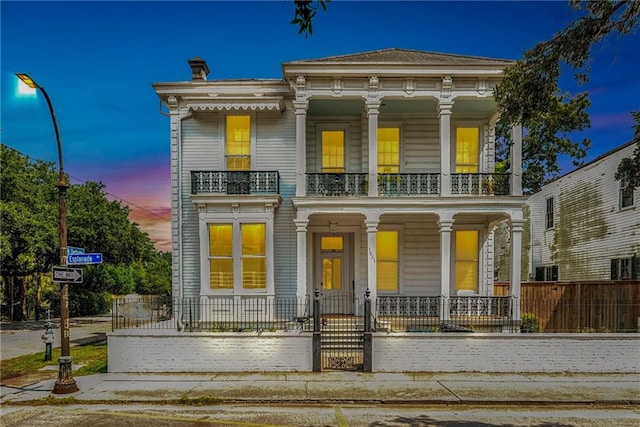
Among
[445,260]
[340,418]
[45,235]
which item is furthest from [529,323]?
[45,235]

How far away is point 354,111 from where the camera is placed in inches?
572

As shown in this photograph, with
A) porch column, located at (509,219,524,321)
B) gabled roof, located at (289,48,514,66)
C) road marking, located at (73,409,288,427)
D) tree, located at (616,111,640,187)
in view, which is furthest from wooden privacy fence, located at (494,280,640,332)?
road marking, located at (73,409,288,427)

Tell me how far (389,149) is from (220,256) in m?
7.03

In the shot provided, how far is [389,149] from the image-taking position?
48.5ft

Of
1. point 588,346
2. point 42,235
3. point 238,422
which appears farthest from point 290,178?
point 42,235

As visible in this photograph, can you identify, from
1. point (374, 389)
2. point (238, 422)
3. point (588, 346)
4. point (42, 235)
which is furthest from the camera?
point (42, 235)

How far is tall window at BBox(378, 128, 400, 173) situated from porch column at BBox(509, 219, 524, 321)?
14.1ft

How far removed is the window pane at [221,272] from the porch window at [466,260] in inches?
315

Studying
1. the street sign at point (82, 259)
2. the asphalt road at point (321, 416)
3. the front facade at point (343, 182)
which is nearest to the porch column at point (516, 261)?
the front facade at point (343, 182)

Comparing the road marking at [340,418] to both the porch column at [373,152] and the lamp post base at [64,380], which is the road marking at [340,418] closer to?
the lamp post base at [64,380]

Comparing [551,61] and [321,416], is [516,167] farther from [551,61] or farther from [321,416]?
[321,416]

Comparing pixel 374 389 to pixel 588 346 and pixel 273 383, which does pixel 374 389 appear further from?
pixel 588 346

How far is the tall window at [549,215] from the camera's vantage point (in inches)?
886

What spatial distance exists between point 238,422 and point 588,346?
8922 mm
